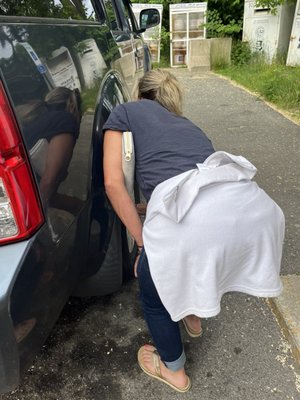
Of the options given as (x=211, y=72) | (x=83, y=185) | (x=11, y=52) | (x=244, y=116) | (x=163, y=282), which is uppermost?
(x=11, y=52)

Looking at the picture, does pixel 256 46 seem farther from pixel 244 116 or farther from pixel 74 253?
pixel 74 253

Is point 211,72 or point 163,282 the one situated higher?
point 163,282

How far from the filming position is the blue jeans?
1579 mm

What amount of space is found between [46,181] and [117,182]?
35 centimetres

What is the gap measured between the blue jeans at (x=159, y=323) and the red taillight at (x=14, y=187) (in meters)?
0.53

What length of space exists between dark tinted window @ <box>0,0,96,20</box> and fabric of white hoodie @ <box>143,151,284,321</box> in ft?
2.67

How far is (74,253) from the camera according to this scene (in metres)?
1.49

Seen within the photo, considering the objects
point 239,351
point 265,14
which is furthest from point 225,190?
point 265,14

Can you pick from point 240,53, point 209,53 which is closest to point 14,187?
point 209,53

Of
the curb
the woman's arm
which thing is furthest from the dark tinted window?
the curb

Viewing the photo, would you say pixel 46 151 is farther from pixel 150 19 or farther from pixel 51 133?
pixel 150 19

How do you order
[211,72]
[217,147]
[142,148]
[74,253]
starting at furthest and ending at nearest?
[211,72] < [217,147] < [142,148] < [74,253]

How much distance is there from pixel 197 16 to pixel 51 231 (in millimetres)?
11789

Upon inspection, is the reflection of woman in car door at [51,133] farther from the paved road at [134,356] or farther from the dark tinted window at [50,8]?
the paved road at [134,356]
